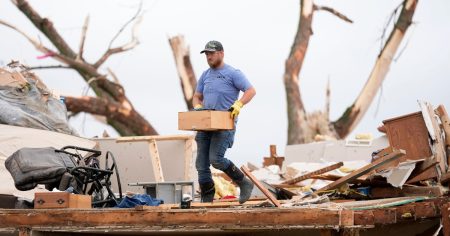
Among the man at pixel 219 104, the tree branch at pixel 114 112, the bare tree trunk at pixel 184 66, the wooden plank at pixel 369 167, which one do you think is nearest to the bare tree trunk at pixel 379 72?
the bare tree trunk at pixel 184 66

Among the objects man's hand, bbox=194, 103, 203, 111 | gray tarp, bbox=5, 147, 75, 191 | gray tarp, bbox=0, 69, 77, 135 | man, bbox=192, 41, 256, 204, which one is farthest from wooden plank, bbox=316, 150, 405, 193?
gray tarp, bbox=0, 69, 77, 135

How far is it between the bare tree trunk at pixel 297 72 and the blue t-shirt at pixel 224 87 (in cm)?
1401

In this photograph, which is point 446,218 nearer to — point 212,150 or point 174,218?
point 212,150

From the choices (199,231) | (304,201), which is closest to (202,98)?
(304,201)

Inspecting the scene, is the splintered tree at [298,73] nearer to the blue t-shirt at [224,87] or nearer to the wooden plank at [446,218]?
the blue t-shirt at [224,87]

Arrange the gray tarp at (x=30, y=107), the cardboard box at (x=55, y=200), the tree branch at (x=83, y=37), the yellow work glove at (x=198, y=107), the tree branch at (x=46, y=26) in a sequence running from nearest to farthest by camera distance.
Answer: the cardboard box at (x=55, y=200)
the yellow work glove at (x=198, y=107)
the gray tarp at (x=30, y=107)
the tree branch at (x=83, y=37)
the tree branch at (x=46, y=26)

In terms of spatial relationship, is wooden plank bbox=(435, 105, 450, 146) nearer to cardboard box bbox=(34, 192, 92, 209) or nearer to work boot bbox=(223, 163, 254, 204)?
work boot bbox=(223, 163, 254, 204)

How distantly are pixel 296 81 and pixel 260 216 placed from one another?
16806mm

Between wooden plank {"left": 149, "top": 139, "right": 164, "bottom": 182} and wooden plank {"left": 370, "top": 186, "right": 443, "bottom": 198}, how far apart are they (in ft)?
12.3

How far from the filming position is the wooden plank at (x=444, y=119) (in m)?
10.3

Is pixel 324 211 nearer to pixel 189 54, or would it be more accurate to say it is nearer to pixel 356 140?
pixel 356 140

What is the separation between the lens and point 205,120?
9375 millimetres

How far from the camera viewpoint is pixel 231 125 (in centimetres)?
960

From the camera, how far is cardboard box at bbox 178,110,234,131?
30.7ft
